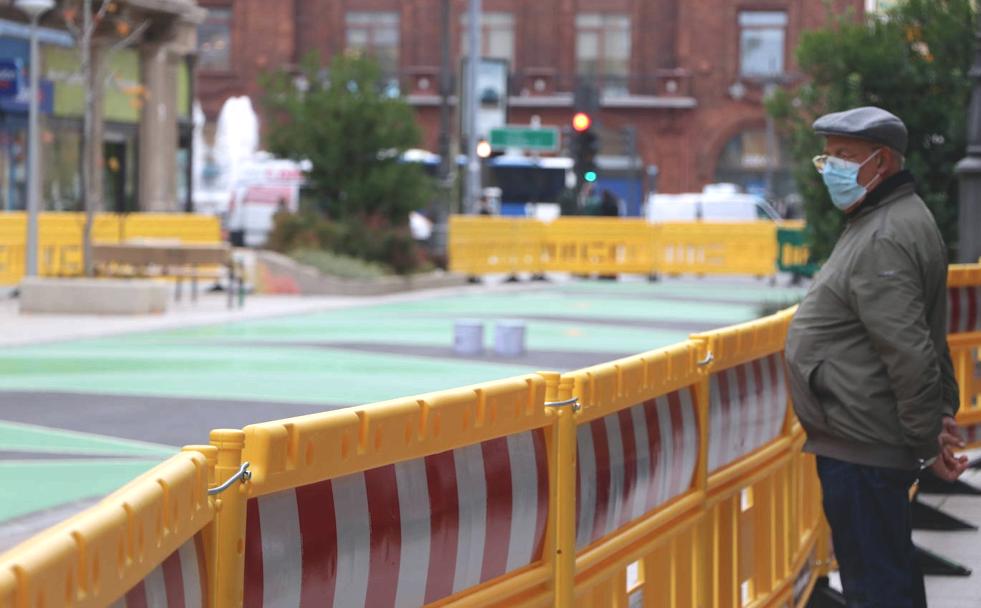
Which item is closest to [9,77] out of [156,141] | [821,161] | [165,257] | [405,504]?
[156,141]

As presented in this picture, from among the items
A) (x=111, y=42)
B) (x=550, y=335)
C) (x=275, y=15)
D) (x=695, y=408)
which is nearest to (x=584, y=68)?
(x=275, y=15)

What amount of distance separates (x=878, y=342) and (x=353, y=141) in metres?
28.0

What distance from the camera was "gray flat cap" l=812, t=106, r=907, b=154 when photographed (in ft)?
18.1

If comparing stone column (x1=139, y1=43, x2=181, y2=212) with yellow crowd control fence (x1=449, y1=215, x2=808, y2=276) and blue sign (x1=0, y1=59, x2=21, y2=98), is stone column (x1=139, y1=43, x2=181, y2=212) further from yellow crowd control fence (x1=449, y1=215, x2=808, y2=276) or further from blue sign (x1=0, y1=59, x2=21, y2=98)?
yellow crowd control fence (x1=449, y1=215, x2=808, y2=276)

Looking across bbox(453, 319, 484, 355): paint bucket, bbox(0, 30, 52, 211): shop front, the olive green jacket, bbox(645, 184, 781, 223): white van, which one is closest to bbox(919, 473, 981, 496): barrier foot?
the olive green jacket

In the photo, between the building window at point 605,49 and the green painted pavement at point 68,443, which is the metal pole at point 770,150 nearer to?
the building window at point 605,49

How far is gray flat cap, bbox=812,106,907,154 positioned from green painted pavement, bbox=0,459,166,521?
5.05 m

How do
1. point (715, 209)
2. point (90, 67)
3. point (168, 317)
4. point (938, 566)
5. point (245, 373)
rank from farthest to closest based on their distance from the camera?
1. point (715, 209)
2. point (90, 67)
3. point (168, 317)
4. point (245, 373)
5. point (938, 566)

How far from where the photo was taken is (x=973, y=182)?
13.1 meters

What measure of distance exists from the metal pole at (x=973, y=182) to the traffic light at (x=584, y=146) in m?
20.8

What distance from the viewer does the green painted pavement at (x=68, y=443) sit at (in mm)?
11461

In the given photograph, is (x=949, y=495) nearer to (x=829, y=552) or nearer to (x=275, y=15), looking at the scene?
(x=829, y=552)

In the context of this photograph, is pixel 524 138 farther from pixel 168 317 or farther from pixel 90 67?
pixel 168 317

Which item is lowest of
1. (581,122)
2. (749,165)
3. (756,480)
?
(756,480)
